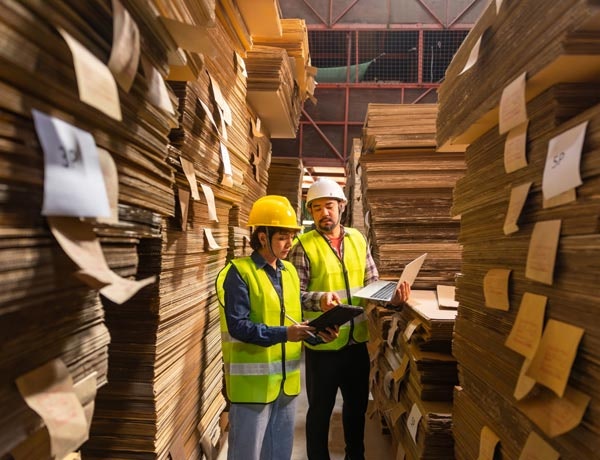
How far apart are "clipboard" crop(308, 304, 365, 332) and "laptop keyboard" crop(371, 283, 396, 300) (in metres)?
0.40

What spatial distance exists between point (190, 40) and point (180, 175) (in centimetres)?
76

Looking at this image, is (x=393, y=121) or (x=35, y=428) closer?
(x=35, y=428)

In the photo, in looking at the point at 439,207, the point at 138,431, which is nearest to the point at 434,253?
the point at 439,207

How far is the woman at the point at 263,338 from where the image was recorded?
2590 millimetres

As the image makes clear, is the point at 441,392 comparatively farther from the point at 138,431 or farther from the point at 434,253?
the point at 138,431

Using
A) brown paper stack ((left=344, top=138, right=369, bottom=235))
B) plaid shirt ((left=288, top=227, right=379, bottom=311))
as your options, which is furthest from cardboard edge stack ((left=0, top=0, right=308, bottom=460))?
brown paper stack ((left=344, top=138, right=369, bottom=235))

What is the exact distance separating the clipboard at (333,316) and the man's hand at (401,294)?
718mm

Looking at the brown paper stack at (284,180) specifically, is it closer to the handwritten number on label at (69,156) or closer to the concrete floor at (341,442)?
the concrete floor at (341,442)

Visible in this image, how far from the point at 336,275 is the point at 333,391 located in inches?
37.2

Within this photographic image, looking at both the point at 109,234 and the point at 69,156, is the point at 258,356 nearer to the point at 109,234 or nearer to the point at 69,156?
the point at 109,234

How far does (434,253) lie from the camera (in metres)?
4.20

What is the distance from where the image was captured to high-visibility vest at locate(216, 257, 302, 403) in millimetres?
Answer: 2607

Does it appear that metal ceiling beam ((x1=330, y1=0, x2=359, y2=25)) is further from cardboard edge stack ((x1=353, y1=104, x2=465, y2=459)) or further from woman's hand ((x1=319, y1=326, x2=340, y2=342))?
woman's hand ((x1=319, y1=326, x2=340, y2=342))

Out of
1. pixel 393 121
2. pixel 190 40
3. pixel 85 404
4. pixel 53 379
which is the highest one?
pixel 393 121
